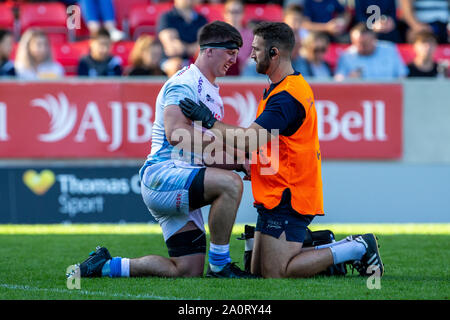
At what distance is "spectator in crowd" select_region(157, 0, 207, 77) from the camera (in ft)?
43.5

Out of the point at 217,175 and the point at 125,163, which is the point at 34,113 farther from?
the point at 217,175

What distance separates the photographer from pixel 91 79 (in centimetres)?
1181

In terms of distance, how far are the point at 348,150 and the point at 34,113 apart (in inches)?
162

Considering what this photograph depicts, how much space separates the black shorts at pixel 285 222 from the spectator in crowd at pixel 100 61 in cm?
618

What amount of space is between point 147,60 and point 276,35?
579 centimetres

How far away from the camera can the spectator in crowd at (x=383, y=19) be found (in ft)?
48.1

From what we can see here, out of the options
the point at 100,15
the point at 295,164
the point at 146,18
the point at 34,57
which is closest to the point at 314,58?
the point at 146,18

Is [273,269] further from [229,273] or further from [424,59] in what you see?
[424,59]

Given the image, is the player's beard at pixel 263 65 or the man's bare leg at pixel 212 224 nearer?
the man's bare leg at pixel 212 224

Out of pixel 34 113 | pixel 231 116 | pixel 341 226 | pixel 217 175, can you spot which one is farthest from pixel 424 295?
pixel 34 113

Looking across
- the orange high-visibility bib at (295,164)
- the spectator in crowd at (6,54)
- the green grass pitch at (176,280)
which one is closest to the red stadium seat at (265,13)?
the spectator in crowd at (6,54)

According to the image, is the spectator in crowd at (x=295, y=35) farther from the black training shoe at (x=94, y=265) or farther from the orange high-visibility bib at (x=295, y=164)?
the black training shoe at (x=94, y=265)
